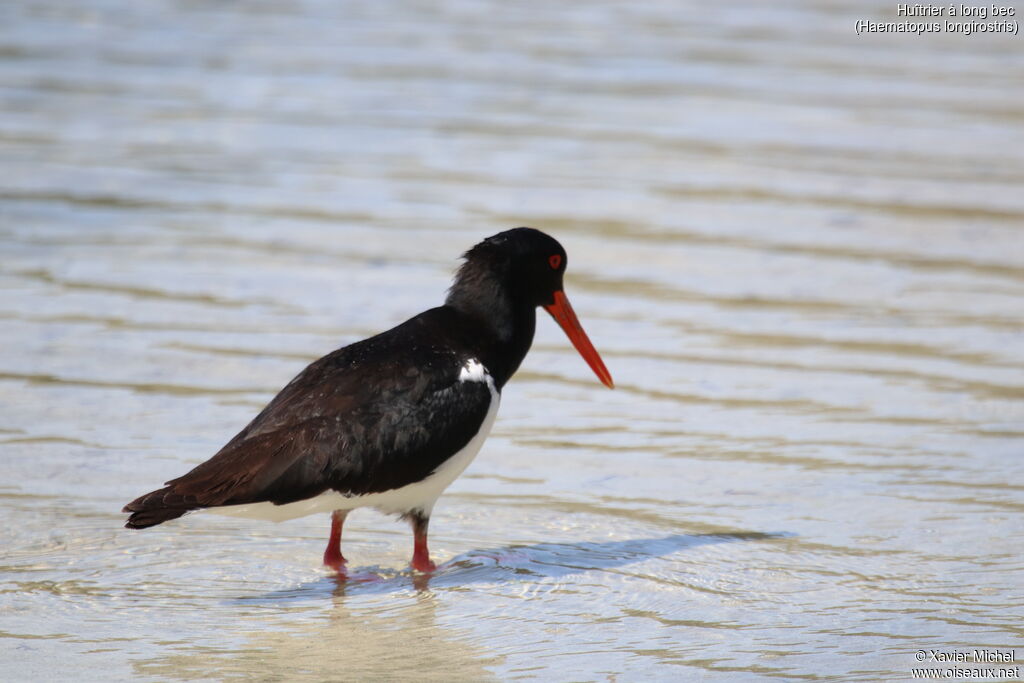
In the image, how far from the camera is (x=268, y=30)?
50.4 ft

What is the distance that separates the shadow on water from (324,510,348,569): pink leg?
5 cm

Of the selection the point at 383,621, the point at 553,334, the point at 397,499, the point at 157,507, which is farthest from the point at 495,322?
the point at 553,334

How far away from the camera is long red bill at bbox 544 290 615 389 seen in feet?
21.1

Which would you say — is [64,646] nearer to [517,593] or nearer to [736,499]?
[517,593]

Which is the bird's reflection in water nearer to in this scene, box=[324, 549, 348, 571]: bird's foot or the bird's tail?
box=[324, 549, 348, 571]: bird's foot

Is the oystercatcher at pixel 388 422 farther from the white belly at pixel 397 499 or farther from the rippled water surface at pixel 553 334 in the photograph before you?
the rippled water surface at pixel 553 334

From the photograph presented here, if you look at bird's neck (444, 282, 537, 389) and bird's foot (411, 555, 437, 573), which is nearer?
bird's foot (411, 555, 437, 573)

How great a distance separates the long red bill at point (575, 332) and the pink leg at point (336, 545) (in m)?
1.32

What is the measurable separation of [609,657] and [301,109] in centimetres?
833

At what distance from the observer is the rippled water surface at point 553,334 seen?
522cm

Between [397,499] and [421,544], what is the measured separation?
0.23 meters

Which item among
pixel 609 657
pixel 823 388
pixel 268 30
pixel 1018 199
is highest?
pixel 268 30

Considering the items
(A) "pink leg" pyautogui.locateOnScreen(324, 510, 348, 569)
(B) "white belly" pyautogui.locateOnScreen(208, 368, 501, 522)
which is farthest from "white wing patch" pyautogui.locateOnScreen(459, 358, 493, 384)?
(A) "pink leg" pyautogui.locateOnScreen(324, 510, 348, 569)

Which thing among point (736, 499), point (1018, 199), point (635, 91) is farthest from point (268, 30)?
point (736, 499)
